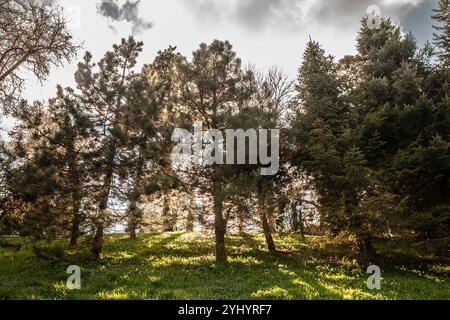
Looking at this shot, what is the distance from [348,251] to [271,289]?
7352mm

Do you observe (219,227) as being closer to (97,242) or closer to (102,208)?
(102,208)

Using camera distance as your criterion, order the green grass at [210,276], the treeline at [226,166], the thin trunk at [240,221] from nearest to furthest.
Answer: the green grass at [210,276]
the treeline at [226,166]
the thin trunk at [240,221]

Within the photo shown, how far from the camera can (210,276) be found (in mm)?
13172

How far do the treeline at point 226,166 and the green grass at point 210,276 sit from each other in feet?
4.88

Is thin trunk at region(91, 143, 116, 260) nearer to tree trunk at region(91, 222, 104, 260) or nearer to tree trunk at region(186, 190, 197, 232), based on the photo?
tree trunk at region(91, 222, 104, 260)

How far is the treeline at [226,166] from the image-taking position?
47.5 ft

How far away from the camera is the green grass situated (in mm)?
9945

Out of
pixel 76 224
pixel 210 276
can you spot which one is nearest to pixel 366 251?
pixel 210 276

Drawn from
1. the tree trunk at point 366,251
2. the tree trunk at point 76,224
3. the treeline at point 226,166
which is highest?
the treeline at point 226,166

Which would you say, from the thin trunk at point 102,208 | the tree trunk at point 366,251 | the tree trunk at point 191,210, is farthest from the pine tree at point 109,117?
the tree trunk at point 366,251

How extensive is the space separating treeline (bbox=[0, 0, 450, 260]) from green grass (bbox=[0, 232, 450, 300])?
149 centimetres

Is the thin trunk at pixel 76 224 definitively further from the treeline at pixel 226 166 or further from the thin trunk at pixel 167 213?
the thin trunk at pixel 167 213

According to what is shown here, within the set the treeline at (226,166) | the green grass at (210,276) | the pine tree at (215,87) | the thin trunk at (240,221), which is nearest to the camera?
the green grass at (210,276)
